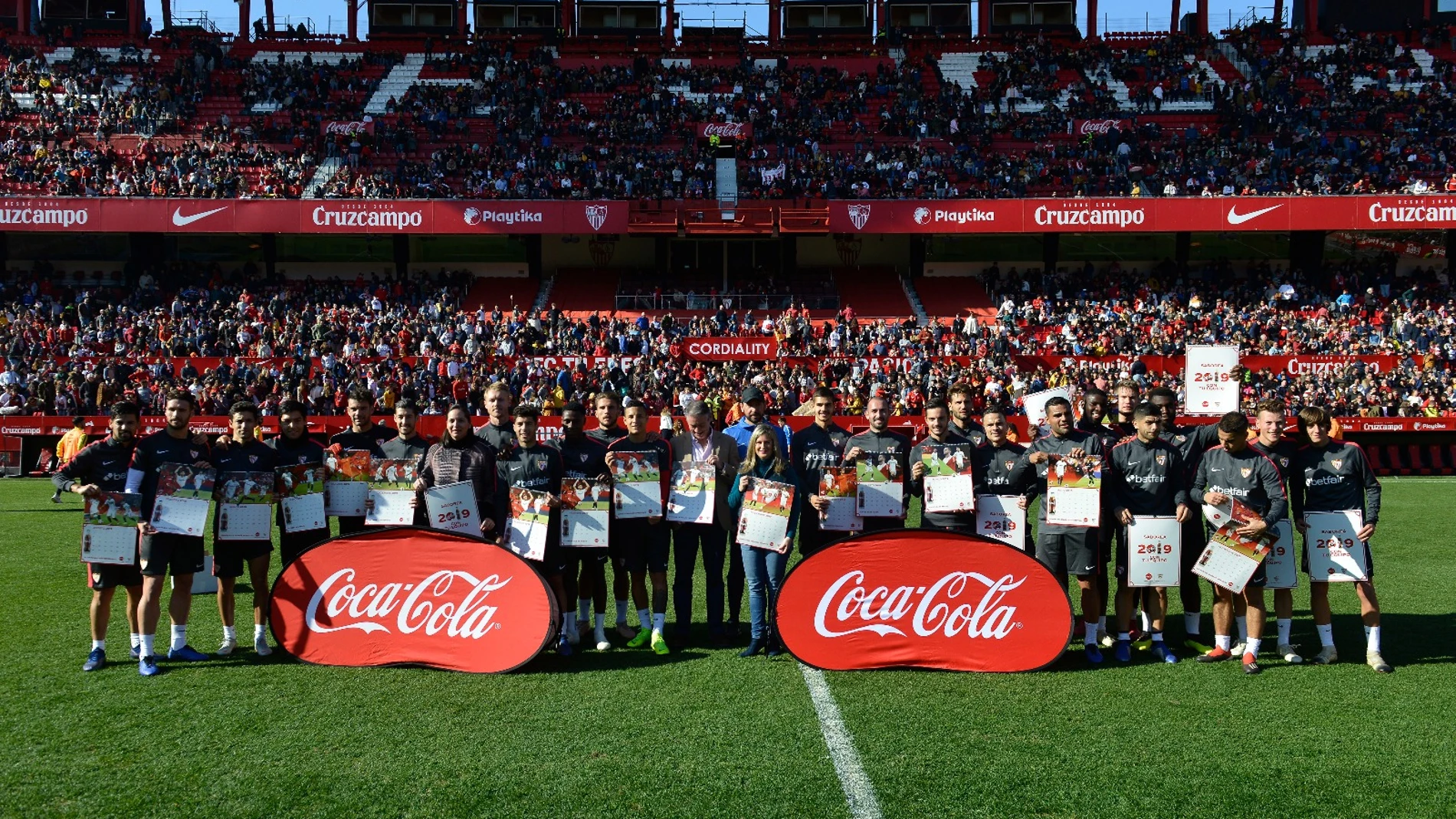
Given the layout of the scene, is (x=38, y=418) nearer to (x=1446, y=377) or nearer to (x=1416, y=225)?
(x=1446, y=377)

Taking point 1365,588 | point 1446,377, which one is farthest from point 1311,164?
point 1365,588

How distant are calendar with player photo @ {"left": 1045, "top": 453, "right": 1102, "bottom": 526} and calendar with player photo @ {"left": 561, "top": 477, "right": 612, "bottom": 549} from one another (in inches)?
125

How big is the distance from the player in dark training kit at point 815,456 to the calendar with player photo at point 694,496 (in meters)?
0.67

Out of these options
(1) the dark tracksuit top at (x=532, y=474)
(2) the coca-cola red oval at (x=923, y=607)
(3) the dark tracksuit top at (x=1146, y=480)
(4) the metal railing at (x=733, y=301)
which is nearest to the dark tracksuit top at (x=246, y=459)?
(1) the dark tracksuit top at (x=532, y=474)

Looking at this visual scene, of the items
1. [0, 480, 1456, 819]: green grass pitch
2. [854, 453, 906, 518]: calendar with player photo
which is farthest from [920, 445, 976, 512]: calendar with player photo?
[0, 480, 1456, 819]: green grass pitch

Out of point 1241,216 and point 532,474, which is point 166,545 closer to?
point 532,474

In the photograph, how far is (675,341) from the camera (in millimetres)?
28719

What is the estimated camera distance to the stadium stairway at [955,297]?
108 ft

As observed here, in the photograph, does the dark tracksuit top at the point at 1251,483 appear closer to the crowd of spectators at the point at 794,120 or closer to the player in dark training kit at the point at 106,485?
the player in dark training kit at the point at 106,485

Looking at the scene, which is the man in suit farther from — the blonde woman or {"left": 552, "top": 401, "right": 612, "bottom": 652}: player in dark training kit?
{"left": 552, "top": 401, "right": 612, "bottom": 652}: player in dark training kit

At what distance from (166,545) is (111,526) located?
36 cm

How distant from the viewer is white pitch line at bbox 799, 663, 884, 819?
477 centimetres

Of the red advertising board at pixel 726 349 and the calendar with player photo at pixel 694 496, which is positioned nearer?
the calendar with player photo at pixel 694 496

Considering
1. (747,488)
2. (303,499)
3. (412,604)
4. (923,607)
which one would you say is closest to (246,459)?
(303,499)
